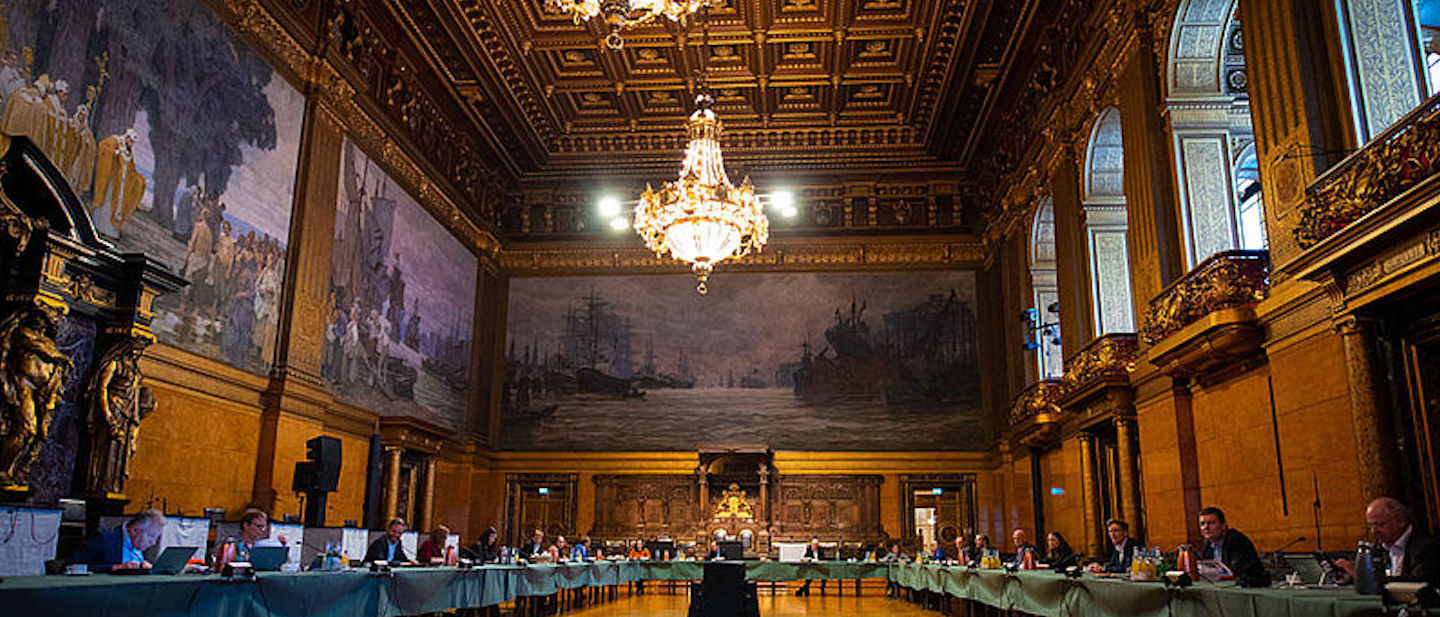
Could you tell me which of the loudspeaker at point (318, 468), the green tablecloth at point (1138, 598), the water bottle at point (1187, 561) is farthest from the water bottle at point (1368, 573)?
the loudspeaker at point (318, 468)

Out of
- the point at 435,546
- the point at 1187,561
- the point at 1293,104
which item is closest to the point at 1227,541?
the point at 1187,561

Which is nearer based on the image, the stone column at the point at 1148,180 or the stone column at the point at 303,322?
the stone column at the point at 1148,180

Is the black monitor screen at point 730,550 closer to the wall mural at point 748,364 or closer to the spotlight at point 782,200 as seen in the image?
the wall mural at point 748,364

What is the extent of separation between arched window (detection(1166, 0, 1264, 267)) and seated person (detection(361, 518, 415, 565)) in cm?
838

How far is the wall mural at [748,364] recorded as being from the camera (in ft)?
64.5

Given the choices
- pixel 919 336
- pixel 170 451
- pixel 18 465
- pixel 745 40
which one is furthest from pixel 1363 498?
pixel 919 336

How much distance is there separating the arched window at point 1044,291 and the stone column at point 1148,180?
16.8 feet

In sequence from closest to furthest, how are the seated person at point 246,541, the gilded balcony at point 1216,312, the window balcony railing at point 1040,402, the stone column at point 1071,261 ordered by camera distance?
the seated person at point 246,541 → the gilded balcony at point 1216,312 → the stone column at point 1071,261 → the window balcony railing at point 1040,402

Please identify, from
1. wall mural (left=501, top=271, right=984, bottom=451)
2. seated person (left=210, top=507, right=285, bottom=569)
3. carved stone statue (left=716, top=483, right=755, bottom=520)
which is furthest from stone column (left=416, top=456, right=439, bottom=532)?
seated person (left=210, top=507, right=285, bottom=569)

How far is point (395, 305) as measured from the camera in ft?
52.0

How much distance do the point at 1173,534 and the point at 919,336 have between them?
10124 mm

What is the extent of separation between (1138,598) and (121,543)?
19.8 ft

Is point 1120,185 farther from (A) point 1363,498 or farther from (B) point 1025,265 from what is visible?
(A) point 1363,498

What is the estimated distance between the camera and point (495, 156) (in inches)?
781
